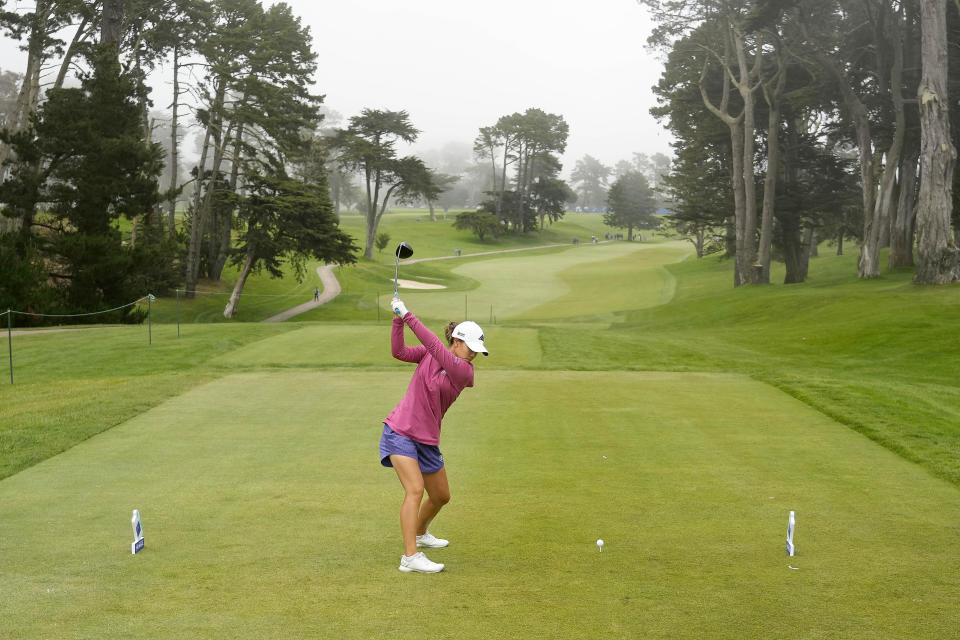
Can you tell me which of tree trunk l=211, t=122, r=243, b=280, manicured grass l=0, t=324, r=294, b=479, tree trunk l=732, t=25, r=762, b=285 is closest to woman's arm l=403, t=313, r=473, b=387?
manicured grass l=0, t=324, r=294, b=479

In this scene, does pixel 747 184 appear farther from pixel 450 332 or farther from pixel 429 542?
pixel 429 542

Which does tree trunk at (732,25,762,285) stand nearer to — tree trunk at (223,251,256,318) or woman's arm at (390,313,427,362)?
tree trunk at (223,251,256,318)

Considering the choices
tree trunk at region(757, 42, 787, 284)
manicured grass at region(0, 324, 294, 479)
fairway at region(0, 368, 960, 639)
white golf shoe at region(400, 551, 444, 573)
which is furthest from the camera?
tree trunk at region(757, 42, 787, 284)

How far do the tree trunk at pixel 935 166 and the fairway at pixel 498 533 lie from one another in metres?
20.6

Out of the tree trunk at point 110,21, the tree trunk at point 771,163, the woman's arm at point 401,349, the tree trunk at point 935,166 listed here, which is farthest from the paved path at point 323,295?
the woman's arm at point 401,349

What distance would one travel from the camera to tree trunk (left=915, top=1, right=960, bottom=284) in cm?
2969

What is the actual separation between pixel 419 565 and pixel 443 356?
5.46ft

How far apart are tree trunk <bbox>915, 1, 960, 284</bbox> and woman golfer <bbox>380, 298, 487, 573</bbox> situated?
2832cm

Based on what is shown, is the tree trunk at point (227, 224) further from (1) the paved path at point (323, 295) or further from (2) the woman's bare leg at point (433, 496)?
(2) the woman's bare leg at point (433, 496)

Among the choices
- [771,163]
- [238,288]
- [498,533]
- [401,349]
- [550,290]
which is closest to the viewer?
[401,349]

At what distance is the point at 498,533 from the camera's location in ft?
24.5

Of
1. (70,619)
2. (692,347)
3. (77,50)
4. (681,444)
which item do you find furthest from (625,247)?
(70,619)

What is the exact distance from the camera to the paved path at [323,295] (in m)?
43.4

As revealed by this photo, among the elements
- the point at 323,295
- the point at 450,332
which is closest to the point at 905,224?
the point at 323,295
